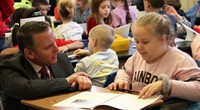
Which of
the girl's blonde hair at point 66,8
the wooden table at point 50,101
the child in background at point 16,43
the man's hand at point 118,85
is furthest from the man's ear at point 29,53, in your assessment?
the girl's blonde hair at point 66,8

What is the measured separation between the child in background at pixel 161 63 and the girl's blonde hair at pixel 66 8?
2.41 metres

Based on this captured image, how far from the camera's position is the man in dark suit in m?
→ 1.81

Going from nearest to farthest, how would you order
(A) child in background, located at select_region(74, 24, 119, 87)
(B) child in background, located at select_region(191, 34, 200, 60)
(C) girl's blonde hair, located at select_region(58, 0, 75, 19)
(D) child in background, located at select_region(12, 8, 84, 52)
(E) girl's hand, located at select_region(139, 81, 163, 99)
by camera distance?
(E) girl's hand, located at select_region(139, 81, 163, 99) < (A) child in background, located at select_region(74, 24, 119, 87) < (B) child in background, located at select_region(191, 34, 200, 60) < (D) child in background, located at select_region(12, 8, 84, 52) < (C) girl's blonde hair, located at select_region(58, 0, 75, 19)

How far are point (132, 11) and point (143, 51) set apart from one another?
3329mm

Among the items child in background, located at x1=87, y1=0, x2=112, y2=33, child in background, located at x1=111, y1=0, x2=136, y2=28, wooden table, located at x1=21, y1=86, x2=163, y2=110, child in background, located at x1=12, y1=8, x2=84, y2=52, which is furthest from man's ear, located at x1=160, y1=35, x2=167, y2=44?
child in background, located at x1=111, y1=0, x2=136, y2=28

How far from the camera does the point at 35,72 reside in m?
2.02

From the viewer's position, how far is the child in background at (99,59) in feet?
9.60

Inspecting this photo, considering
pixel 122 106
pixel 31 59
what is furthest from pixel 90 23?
pixel 122 106

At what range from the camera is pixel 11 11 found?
4.17 metres

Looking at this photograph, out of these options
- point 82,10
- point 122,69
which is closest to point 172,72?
point 122,69

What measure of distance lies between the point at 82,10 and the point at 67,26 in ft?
5.53

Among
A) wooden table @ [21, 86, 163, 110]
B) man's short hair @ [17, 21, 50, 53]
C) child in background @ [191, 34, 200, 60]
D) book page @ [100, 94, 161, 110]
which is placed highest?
man's short hair @ [17, 21, 50, 53]

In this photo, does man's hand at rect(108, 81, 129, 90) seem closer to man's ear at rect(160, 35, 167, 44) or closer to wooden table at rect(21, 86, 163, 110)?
wooden table at rect(21, 86, 163, 110)

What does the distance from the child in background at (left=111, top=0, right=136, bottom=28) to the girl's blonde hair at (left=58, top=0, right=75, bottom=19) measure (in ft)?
2.25
